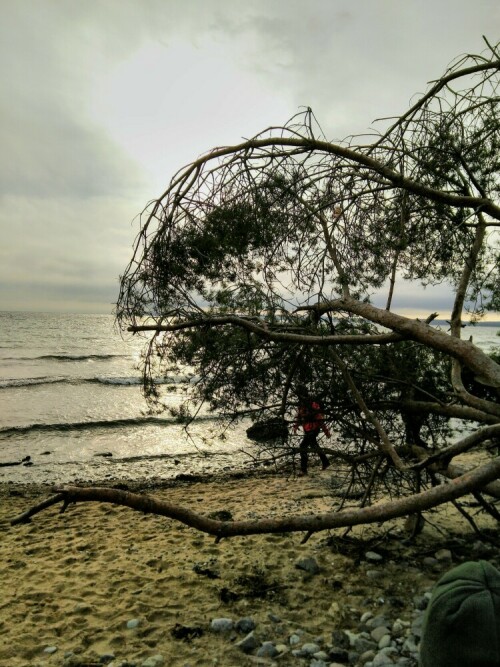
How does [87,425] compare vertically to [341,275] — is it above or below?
below

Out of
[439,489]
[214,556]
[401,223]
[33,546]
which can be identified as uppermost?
→ [401,223]

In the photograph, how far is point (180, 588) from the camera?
5.73m

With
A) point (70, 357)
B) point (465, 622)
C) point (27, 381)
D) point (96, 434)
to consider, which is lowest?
point (27, 381)

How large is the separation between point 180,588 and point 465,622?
14.1 ft

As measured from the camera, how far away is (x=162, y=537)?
Result: 299 inches

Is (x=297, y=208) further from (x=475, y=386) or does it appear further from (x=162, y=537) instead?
(x=475, y=386)

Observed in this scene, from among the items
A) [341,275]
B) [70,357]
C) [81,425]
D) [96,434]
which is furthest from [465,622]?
[70,357]

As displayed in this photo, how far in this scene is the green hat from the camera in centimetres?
218

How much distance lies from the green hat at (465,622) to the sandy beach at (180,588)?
240 cm

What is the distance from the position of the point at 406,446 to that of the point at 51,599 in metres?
4.54

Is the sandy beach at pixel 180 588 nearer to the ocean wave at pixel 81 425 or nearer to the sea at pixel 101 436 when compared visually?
the sea at pixel 101 436

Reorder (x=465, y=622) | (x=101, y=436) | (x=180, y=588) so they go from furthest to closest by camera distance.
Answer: (x=101, y=436) → (x=180, y=588) → (x=465, y=622)

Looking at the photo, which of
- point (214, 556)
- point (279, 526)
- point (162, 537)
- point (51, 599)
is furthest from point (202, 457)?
point (279, 526)

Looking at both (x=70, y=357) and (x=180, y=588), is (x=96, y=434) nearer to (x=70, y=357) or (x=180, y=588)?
(x=180, y=588)
